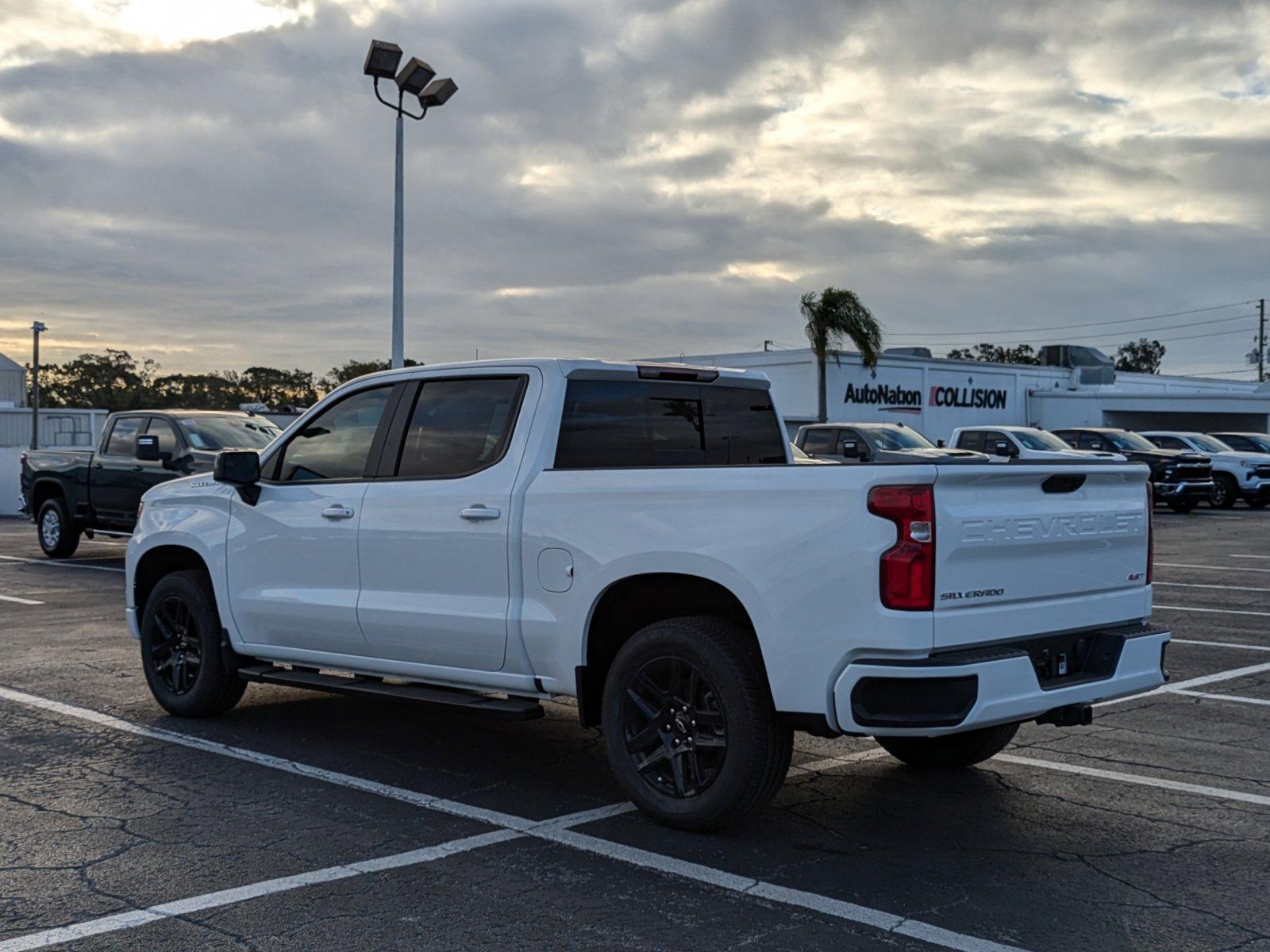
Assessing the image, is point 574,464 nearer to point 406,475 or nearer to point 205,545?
point 406,475

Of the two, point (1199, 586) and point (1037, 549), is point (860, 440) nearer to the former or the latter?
point (1199, 586)

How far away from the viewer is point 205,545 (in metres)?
7.64

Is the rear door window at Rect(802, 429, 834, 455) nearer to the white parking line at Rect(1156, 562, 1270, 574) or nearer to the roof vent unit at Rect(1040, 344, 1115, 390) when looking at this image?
the white parking line at Rect(1156, 562, 1270, 574)

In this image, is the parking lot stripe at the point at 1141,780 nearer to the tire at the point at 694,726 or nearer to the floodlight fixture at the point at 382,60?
the tire at the point at 694,726

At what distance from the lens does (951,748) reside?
21.2 feet

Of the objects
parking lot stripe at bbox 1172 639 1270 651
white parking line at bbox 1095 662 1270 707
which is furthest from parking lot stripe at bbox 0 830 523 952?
parking lot stripe at bbox 1172 639 1270 651

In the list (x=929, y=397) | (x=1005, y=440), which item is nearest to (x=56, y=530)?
(x=1005, y=440)

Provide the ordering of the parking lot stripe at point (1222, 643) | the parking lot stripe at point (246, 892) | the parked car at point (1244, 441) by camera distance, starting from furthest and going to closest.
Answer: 1. the parked car at point (1244, 441)
2. the parking lot stripe at point (1222, 643)
3. the parking lot stripe at point (246, 892)

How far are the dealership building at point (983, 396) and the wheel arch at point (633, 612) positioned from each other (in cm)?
3706

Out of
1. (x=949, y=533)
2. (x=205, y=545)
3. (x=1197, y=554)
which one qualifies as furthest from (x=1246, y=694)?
(x=1197, y=554)

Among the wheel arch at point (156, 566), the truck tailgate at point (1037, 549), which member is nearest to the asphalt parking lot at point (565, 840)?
the wheel arch at point (156, 566)

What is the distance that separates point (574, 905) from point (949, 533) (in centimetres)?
186

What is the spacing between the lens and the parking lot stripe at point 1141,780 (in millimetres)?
6094

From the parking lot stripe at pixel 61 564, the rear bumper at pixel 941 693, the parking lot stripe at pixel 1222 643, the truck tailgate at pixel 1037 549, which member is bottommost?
the parking lot stripe at pixel 61 564
